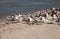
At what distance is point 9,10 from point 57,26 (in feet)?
14.3

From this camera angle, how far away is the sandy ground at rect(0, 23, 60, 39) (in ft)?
18.6

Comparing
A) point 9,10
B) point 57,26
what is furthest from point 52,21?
point 9,10

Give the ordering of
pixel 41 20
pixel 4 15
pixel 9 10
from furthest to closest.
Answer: pixel 9 10
pixel 4 15
pixel 41 20

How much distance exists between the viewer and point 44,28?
6.40m

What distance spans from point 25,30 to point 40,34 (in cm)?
67

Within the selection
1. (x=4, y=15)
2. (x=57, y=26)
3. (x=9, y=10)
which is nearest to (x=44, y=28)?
(x=57, y=26)

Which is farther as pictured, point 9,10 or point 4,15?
point 9,10

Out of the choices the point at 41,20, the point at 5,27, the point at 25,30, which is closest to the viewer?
the point at 25,30

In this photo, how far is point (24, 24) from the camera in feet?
23.6

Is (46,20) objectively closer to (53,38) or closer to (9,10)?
(53,38)

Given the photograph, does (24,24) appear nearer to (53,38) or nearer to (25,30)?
(25,30)

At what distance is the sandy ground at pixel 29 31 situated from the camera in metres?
5.68

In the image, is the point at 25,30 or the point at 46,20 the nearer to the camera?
the point at 25,30

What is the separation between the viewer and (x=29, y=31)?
20.3ft
